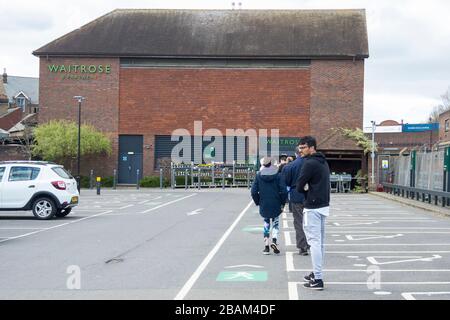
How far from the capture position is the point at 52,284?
32.4 feet

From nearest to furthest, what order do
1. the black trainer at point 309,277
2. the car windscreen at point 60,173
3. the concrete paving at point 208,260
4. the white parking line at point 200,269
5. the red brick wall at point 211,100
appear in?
the white parking line at point 200,269 < the concrete paving at point 208,260 < the black trainer at point 309,277 < the car windscreen at point 60,173 < the red brick wall at point 211,100

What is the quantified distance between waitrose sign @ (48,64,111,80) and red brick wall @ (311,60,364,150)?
16.3 metres

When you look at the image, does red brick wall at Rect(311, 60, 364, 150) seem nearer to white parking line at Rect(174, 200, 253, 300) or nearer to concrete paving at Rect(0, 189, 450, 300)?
concrete paving at Rect(0, 189, 450, 300)

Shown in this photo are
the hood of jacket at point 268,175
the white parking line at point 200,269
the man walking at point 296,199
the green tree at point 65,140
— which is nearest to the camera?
the white parking line at point 200,269

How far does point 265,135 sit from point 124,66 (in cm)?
1205

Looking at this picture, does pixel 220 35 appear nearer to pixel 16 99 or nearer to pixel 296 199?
pixel 296 199

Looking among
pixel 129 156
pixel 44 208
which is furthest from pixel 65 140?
pixel 44 208

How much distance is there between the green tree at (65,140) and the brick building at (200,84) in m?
1.52

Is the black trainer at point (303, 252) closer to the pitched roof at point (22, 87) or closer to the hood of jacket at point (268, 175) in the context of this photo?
the hood of jacket at point (268, 175)

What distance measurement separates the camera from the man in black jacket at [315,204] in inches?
373

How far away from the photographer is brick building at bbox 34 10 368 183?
52.0 meters

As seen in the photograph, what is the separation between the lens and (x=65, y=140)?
5069 centimetres

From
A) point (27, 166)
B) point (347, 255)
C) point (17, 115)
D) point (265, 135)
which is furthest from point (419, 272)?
point (17, 115)

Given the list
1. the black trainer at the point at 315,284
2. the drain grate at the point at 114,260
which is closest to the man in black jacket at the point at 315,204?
the black trainer at the point at 315,284
